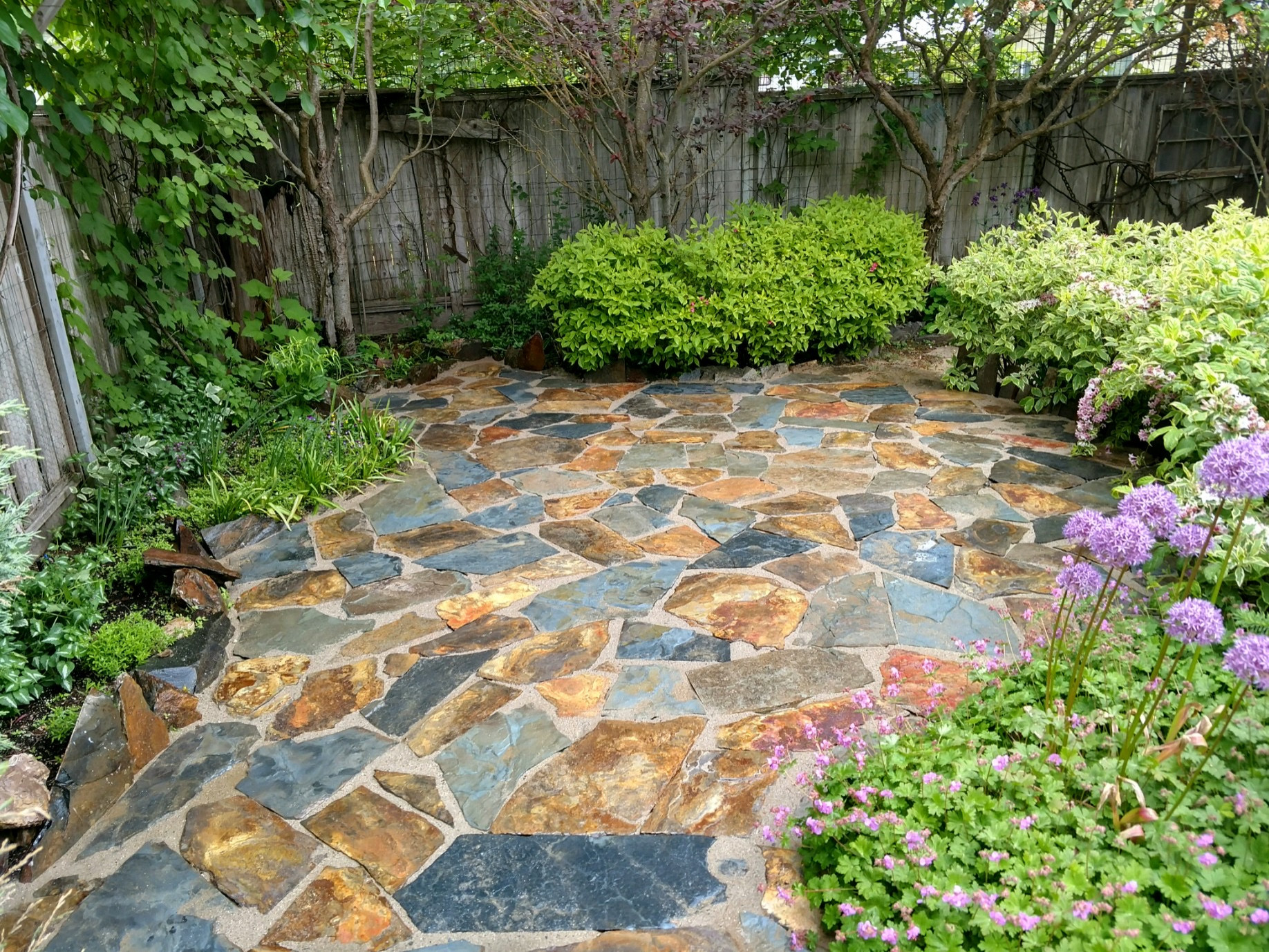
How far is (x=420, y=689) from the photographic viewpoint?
2953 mm

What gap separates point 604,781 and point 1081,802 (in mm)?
1194

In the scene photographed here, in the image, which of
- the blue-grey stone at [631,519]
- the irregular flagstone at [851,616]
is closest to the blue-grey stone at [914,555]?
the irregular flagstone at [851,616]

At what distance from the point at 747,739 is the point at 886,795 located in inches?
24.1

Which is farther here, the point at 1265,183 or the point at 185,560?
the point at 1265,183

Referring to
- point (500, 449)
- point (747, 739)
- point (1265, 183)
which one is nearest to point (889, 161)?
Answer: point (1265, 183)

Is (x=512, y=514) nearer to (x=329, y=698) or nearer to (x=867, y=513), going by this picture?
(x=329, y=698)

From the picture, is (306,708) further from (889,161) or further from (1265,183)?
(1265,183)

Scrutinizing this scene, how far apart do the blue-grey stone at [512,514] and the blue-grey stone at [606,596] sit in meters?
0.69

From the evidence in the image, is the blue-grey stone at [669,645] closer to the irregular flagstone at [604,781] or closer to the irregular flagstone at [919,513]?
the irregular flagstone at [604,781]

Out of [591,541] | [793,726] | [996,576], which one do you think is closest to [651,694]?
[793,726]

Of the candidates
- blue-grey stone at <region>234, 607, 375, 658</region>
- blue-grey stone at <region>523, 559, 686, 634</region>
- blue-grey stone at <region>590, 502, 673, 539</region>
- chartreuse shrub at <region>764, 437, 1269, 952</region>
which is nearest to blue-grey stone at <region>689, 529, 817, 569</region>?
blue-grey stone at <region>523, 559, 686, 634</region>

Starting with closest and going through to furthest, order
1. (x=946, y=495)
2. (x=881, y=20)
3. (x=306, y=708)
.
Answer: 1. (x=306, y=708)
2. (x=946, y=495)
3. (x=881, y=20)

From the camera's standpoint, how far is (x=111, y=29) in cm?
437

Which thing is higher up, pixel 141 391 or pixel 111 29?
pixel 111 29
